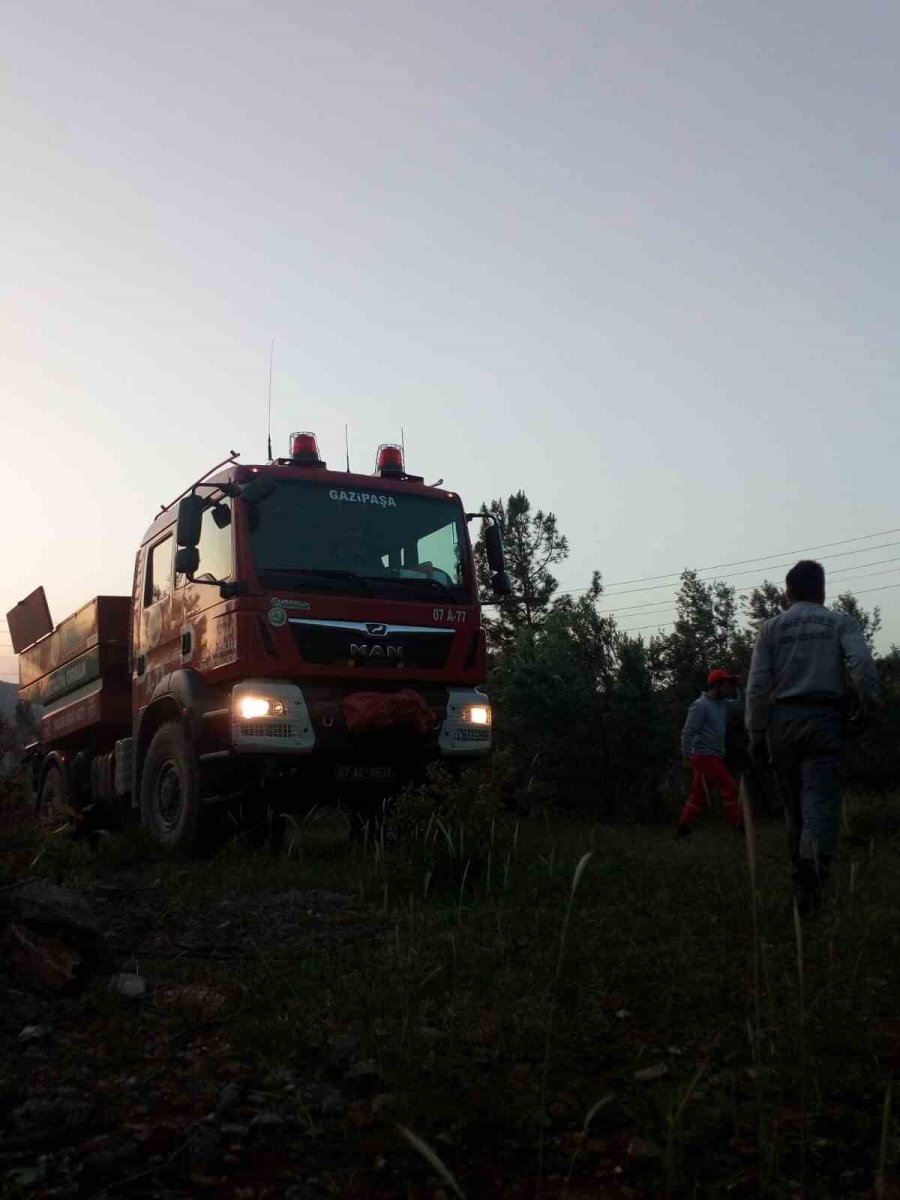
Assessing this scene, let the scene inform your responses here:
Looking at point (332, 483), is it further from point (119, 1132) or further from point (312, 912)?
point (119, 1132)

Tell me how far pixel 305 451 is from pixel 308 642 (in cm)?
182

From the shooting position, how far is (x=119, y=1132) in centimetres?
303

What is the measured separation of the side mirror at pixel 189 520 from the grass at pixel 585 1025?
2.58 meters

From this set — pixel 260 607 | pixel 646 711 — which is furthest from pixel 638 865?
pixel 646 711

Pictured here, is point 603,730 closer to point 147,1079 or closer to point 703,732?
point 703,732

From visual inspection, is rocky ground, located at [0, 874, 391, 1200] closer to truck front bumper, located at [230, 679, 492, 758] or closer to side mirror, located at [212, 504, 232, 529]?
truck front bumper, located at [230, 679, 492, 758]

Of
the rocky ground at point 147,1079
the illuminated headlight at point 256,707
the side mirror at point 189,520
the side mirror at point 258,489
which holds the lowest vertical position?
the rocky ground at point 147,1079

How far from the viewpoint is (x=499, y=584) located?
9.59m

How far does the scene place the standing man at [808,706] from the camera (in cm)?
563

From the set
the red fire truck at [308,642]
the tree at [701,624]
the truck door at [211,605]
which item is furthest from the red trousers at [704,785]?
the tree at [701,624]

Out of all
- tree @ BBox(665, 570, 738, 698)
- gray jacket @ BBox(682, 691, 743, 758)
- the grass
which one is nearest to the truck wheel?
the grass

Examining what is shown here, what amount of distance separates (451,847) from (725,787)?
5606 millimetres

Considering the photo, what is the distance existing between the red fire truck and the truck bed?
1.29 metres

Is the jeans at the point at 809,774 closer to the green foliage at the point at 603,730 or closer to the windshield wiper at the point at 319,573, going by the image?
the windshield wiper at the point at 319,573
